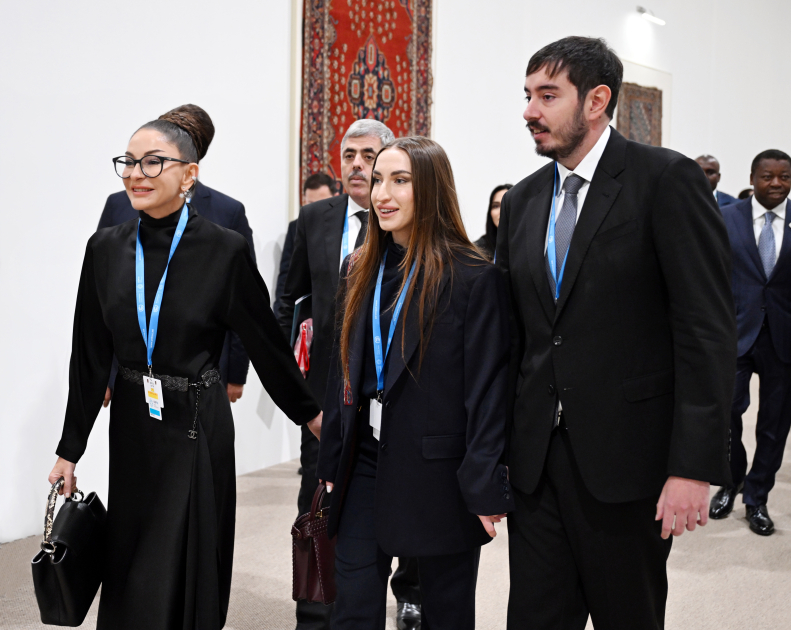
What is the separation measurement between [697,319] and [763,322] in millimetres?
3170

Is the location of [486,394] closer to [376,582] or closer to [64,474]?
[376,582]

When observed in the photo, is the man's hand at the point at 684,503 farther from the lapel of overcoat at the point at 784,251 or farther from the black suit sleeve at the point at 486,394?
the lapel of overcoat at the point at 784,251

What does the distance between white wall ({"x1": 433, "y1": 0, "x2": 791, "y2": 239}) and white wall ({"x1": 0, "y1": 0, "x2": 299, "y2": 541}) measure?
9.77 ft

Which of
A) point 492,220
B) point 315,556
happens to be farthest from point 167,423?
point 492,220

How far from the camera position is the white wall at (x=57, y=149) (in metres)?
4.00

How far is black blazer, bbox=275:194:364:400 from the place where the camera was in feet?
10.6

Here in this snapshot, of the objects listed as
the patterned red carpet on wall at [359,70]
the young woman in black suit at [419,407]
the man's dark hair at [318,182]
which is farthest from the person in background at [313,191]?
the young woman in black suit at [419,407]

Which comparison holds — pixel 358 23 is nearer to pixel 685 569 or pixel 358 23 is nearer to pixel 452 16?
pixel 452 16

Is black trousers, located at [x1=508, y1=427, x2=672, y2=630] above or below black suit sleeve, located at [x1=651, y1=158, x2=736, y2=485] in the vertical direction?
below

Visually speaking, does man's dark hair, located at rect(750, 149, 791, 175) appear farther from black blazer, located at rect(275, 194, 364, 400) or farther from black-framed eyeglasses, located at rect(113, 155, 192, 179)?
black-framed eyeglasses, located at rect(113, 155, 192, 179)

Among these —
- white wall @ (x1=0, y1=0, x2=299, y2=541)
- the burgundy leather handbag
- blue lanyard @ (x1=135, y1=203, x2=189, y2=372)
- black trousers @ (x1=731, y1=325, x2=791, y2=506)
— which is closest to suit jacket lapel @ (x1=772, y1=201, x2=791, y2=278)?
black trousers @ (x1=731, y1=325, x2=791, y2=506)

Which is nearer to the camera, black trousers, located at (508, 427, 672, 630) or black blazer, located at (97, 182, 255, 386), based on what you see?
black trousers, located at (508, 427, 672, 630)

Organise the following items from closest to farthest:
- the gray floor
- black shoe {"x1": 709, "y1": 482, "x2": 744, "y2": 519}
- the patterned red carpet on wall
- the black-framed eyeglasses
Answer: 1. the black-framed eyeglasses
2. the gray floor
3. black shoe {"x1": 709, "y1": 482, "x2": 744, "y2": 519}
4. the patterned red carpet on wall

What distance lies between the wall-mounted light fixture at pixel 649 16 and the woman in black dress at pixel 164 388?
373 inches
